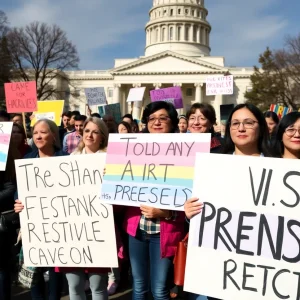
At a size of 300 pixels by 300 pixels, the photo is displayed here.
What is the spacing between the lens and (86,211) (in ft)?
10.8

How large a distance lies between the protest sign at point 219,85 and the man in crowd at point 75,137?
5035mm

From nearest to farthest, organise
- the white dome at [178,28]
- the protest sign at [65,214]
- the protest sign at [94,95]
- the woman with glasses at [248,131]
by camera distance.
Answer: the woman with glasses at [248,131]
the protest sign at [65,214]
the protest sign at [94,95]
the white dome at [178,28]

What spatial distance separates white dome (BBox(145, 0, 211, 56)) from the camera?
70562 mm

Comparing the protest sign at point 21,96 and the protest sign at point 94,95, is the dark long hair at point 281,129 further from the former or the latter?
the protest sign at point 94,95

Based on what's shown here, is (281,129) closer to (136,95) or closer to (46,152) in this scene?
(46,152)

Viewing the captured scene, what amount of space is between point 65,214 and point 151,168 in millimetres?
888

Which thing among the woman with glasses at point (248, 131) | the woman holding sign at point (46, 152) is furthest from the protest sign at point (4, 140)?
the woman with glasses at point (248, 131)

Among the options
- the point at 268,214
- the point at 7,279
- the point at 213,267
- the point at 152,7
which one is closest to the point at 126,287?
the point at 7,279

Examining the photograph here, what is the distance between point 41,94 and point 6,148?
46.1 meters

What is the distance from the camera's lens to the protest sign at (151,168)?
2969 millimetres

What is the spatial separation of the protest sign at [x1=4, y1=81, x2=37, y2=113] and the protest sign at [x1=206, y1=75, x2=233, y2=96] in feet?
16.6

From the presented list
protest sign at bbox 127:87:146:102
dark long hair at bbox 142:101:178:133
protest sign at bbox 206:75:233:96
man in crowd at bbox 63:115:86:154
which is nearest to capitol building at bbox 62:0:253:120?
protest sign at bbox 127:87:146:102

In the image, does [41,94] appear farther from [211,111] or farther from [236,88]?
[211,111]

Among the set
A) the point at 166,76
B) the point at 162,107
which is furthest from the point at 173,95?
the point at 166,76
